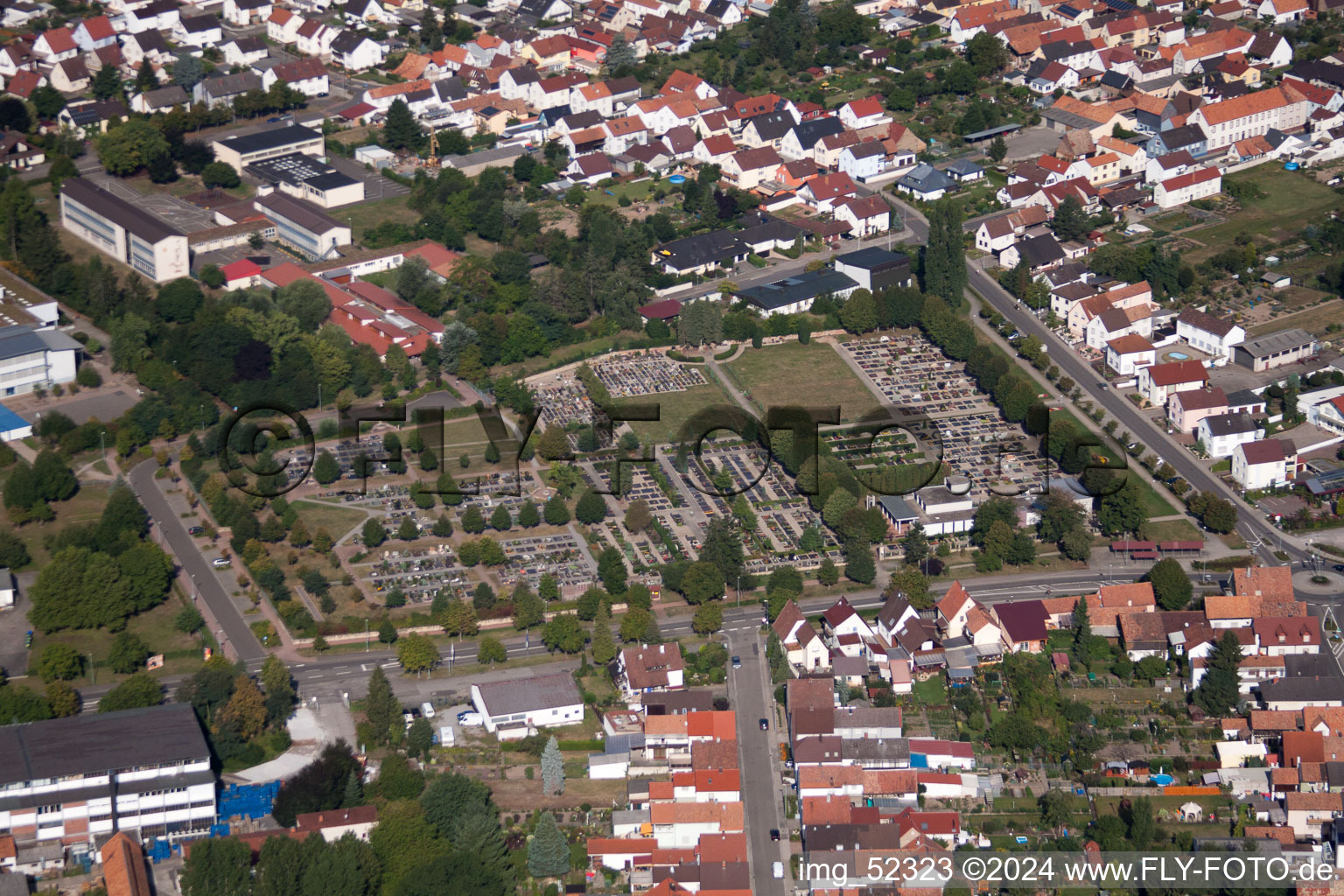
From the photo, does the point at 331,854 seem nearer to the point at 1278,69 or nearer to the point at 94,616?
the point at 94,616

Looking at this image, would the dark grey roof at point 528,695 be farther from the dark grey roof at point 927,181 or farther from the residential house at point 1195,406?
the dark grey roof at point 927,181

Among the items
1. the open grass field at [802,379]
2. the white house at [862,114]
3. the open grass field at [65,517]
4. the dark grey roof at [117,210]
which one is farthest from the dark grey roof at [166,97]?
the open grass field at [802,379]

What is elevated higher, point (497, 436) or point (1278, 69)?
point (1278, 69)

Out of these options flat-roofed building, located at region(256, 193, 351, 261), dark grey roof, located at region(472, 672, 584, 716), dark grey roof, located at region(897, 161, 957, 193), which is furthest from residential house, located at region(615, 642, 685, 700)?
dark grey roof, located at region(897, 161, 957, 193)

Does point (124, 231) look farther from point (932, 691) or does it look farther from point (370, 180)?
point (932, 691)

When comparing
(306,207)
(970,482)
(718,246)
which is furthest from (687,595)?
(306,207)

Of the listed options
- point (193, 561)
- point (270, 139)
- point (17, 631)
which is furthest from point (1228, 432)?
point (270, 139)
